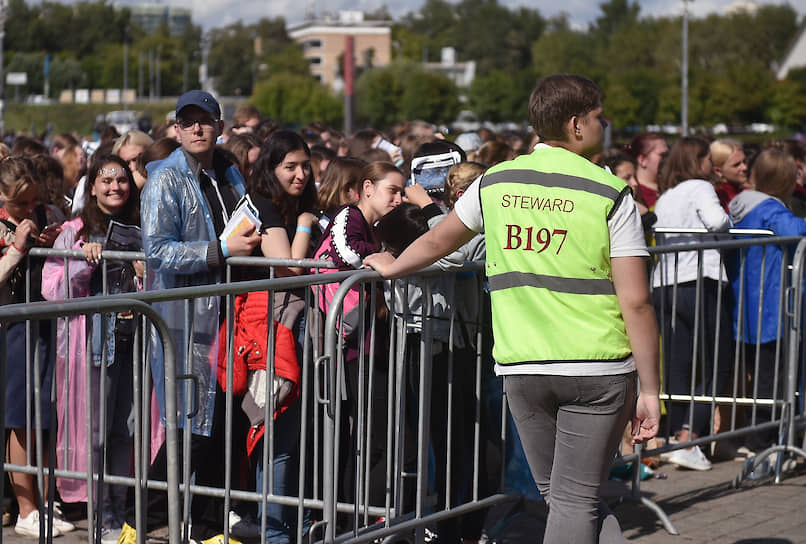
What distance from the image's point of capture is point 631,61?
12481cm

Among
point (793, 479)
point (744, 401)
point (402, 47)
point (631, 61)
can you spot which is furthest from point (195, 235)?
point (402, 47)

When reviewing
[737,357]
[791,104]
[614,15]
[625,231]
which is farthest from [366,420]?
[614,15]

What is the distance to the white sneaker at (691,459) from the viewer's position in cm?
711

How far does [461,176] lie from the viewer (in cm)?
547

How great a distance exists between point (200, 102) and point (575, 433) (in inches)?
103

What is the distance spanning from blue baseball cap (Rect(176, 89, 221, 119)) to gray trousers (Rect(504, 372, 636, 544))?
2.30 meters

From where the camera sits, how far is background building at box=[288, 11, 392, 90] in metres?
172

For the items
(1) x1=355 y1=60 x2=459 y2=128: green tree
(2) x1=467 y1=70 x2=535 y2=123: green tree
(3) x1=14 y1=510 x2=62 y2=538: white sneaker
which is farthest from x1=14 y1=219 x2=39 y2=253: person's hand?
(1) x1=355 y1=60 x2=459 y2=128: green tree

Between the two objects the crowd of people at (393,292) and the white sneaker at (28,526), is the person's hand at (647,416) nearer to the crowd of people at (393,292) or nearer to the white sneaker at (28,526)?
the crowd of people at (393,292)

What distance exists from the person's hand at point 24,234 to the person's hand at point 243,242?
1091 millimetres

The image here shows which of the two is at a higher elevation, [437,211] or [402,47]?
[402,47]

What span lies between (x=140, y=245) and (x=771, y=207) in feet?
13.4

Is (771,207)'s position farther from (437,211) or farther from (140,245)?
(140,245)

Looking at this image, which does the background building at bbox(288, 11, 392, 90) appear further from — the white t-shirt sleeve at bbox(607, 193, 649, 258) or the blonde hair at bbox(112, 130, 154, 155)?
the white t-shirt sleeve at bbox(607, 193, 649, 258)
